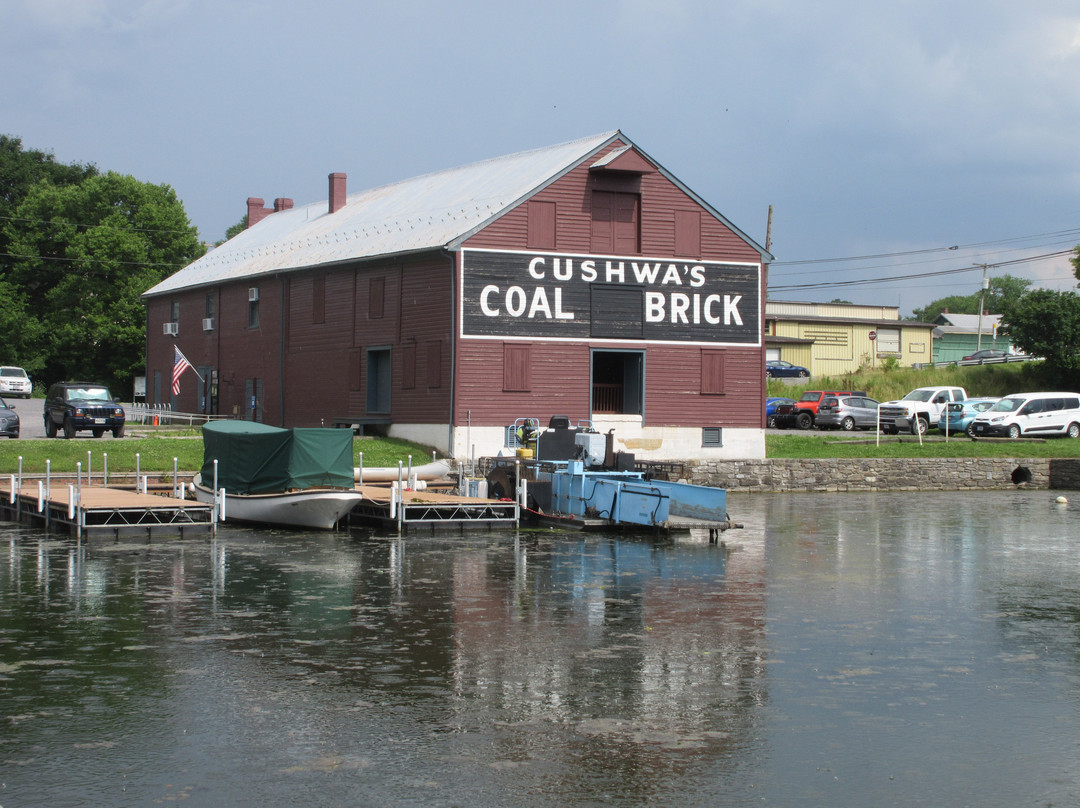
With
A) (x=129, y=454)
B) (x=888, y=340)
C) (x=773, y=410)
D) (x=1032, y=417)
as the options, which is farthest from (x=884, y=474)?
(x=888, y=340)

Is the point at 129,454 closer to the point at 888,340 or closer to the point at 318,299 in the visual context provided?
the point at 318,299

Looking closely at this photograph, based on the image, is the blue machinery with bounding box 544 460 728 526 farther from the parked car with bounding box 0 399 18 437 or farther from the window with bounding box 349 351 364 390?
the parked car with bounding box 0 399 18 437

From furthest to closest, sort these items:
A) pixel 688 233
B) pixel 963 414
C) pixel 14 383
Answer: pixel 14 383 → pixel 963 414 → pixel 688 233

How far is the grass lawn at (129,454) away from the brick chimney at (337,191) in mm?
17731

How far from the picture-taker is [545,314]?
37938 millimetres

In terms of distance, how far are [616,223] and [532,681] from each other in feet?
94.7

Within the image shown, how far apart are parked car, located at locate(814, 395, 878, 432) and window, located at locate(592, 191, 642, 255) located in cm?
1714

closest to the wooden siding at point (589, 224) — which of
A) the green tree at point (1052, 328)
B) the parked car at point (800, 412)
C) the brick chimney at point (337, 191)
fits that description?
the parked car at point (800, 412)

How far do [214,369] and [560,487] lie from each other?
28365mm

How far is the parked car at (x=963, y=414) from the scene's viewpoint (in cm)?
5103

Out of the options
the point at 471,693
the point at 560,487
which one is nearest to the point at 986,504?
the point at 560,487

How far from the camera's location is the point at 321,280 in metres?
43.5

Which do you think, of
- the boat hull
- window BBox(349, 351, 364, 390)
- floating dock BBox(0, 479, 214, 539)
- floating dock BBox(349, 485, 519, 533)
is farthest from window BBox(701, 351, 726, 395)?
floating dock BBox(0, 479, 214, 539)

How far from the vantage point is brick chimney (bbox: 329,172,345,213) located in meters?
52.4
